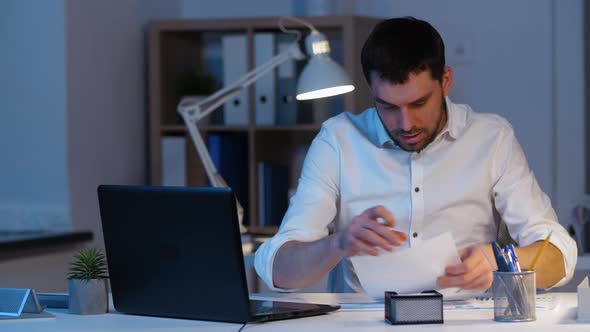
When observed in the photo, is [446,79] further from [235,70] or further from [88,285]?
[235,70]

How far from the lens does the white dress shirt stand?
7.47ft

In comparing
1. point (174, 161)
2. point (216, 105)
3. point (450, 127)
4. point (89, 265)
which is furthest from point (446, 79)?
point (174, 161)

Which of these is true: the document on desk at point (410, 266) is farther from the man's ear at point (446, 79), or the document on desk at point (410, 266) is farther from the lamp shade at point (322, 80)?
the lamp shade at point (322, 80)

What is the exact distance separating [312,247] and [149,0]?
7.25 feet

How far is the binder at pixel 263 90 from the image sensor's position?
3834mm

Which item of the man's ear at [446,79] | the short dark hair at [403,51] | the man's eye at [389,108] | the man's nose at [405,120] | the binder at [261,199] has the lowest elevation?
the binder at [261,199]

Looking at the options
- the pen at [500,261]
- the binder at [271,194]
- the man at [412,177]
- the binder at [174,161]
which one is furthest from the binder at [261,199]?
the pen at [500,261]

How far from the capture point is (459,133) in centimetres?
235

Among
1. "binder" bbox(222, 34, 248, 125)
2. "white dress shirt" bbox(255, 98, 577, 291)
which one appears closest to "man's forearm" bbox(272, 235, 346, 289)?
"white dress shirt" bbox(255, 98, 577, 291)

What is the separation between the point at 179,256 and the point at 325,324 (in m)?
0.30

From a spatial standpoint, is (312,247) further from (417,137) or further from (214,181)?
(214,181)

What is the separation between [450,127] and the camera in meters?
2.32

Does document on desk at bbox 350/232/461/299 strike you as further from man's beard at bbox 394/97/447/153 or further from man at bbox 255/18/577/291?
man's beard at bbox 394/97/447/153

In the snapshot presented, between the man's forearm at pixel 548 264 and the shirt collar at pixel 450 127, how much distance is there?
14.9 inches
